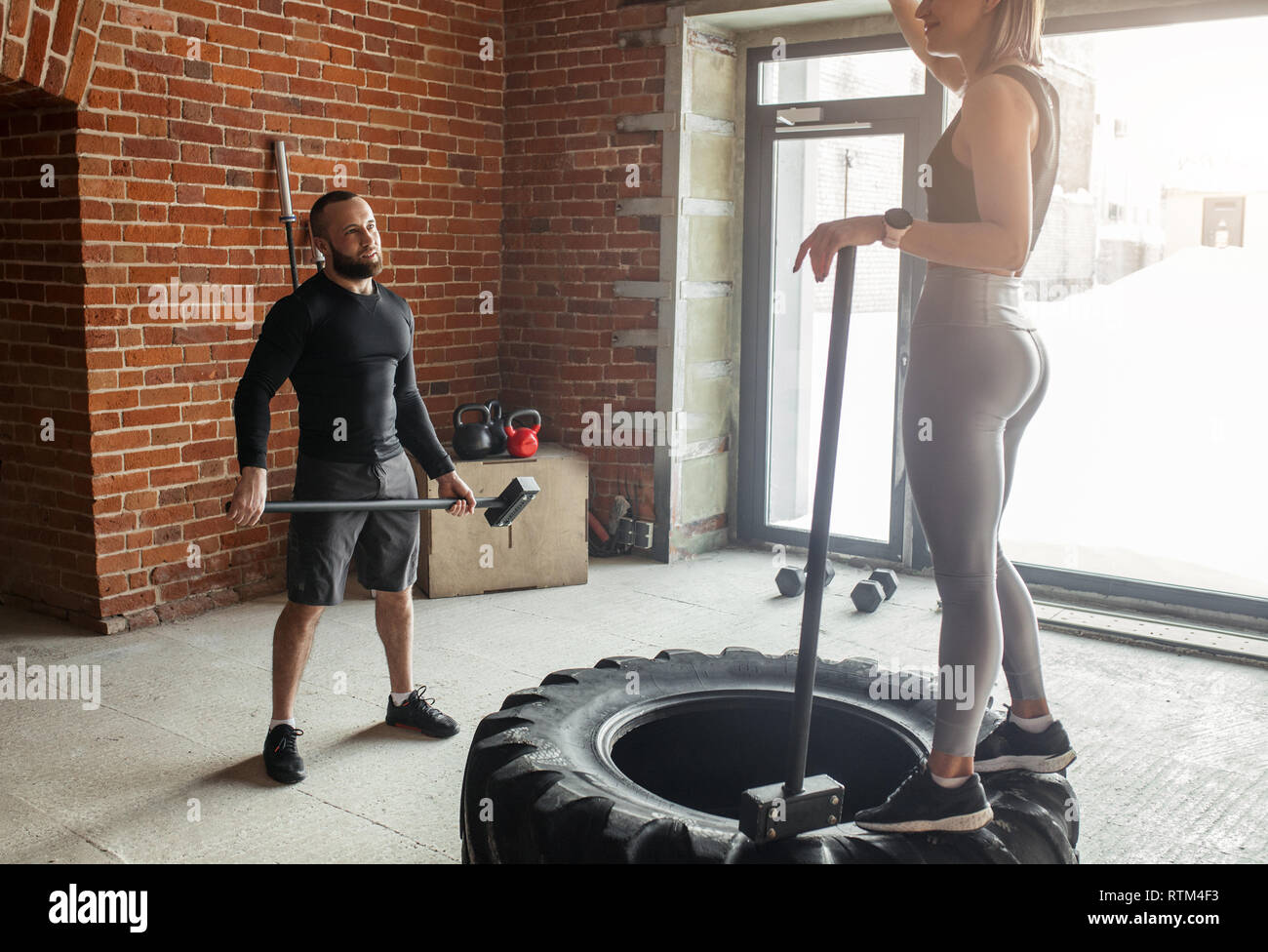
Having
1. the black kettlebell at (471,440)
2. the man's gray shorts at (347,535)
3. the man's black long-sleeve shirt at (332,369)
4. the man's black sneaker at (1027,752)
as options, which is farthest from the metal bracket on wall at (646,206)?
the man's black sneaker at (1027,752)

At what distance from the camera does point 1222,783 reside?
11.2 feet

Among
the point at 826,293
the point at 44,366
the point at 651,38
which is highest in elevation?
the point at 651,38

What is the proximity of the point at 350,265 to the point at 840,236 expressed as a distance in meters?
1.83

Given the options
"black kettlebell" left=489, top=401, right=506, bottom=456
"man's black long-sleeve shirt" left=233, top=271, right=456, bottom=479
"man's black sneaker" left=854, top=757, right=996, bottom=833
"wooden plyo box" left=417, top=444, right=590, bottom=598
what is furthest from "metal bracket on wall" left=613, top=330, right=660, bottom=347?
"man's black sneaker" left=854, top=757, right=996, bottom=833

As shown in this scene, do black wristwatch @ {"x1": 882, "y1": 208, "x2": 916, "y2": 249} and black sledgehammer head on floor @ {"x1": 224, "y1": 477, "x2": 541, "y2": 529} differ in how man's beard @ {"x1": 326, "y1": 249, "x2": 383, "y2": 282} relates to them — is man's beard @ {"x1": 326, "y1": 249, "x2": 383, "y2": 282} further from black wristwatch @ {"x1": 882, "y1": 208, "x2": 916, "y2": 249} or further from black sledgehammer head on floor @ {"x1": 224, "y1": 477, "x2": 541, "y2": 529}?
black wristwatch @ {"x1": 882, "y1": 208, "x2": 916, "y2": 249}

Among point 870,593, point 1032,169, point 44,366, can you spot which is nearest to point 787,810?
point 1032,169

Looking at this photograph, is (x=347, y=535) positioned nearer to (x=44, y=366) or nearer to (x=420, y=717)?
(x=420, y=717)

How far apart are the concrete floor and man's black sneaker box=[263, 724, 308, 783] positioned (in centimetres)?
4

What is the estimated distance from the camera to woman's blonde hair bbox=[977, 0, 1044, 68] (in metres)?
2.09

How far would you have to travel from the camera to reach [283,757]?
3412 mm

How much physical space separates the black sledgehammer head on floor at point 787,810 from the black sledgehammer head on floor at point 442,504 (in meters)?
1.36
